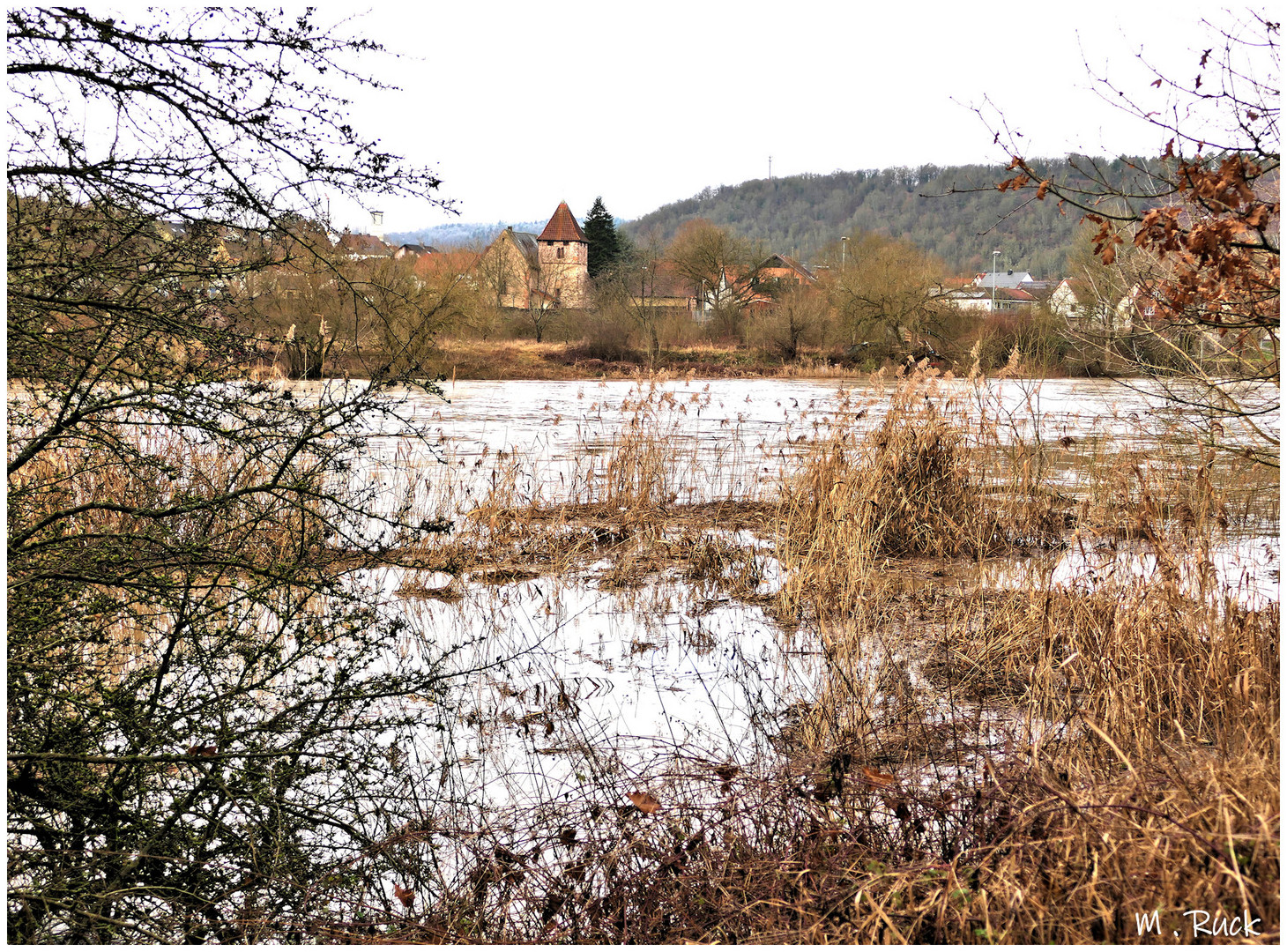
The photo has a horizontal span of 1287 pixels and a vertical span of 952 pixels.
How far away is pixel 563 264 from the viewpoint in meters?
51.3

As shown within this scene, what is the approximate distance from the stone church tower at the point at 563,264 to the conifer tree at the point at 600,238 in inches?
17.7

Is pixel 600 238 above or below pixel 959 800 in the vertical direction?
above

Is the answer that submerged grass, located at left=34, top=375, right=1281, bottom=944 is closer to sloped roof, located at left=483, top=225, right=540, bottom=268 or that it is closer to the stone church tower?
the stone church tower

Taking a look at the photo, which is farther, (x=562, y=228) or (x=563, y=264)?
(x=562, y=228)

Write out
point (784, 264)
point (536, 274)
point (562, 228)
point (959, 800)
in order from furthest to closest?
point (784, 264)
point (562, 228)
point (536, 274)
point (959, 800)

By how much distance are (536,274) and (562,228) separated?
14085mm

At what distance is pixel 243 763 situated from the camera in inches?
138

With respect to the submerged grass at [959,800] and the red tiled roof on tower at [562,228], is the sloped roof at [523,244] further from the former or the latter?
the submerged grass at [959,800]

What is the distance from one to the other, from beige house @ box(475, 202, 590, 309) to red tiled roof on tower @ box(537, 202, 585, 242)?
302cm

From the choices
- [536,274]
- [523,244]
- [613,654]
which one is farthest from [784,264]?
[613,654]

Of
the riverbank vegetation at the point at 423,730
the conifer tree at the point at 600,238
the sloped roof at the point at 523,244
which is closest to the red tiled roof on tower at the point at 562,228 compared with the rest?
the sloped roof at the point at 523,244

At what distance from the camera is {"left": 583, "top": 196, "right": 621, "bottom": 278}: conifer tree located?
55.4m

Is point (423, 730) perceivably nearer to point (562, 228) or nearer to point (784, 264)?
point (562, 228)

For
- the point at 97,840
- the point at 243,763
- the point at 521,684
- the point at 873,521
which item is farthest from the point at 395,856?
the point at 873,521
